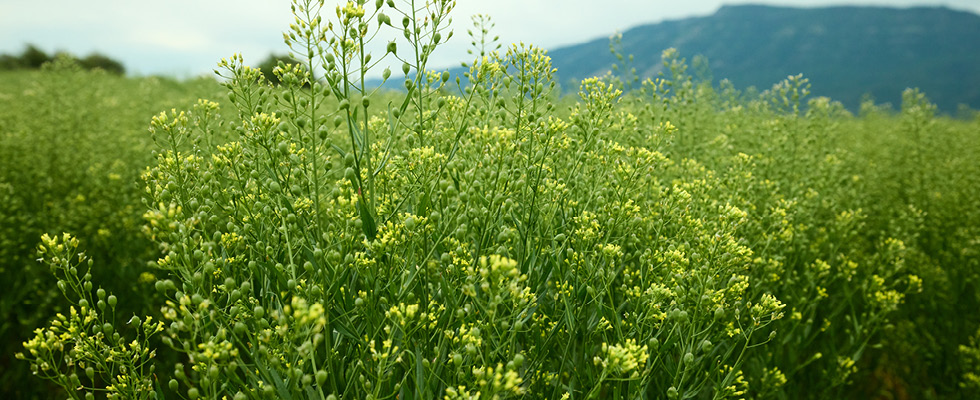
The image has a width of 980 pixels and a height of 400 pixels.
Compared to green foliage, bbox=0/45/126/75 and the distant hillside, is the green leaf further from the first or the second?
the distant hillside

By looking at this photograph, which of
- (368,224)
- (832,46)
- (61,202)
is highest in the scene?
(368,224)

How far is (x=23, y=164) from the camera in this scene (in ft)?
17.2

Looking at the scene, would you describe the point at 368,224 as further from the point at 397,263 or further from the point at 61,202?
the point at 61,202

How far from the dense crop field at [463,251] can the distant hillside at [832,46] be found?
66334 millimetres

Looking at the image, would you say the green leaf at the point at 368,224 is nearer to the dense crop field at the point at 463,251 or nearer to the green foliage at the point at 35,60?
the dense crop field at the point at 463,251

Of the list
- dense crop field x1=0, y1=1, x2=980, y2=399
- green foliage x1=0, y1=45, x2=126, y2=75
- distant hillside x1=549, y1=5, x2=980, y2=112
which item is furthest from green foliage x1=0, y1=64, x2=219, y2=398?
distant hillside x1=549, y1=5, x2=980, y2=112

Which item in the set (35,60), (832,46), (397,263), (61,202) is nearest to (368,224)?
(397,263)

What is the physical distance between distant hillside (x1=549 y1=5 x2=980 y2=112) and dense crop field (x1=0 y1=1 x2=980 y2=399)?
66.3m

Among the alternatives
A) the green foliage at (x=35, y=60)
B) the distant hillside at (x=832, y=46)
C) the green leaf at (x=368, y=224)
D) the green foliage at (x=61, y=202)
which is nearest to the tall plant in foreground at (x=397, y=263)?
the green leaf at (x=368, y=224)

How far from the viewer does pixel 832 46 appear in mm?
95500

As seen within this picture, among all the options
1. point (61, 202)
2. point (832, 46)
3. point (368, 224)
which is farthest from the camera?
point (832, 46)

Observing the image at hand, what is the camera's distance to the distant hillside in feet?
232

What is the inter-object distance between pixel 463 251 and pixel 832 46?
11399cm

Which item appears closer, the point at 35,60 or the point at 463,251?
the point at 463,251
